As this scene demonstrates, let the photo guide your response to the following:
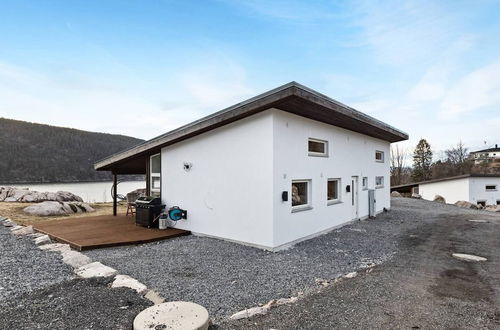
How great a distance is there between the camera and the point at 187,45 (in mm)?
10445

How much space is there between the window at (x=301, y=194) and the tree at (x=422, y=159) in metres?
39.4

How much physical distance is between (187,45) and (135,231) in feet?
23.2

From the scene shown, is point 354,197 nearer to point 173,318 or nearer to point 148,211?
point 148,211

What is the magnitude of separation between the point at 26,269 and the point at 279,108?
554 cm

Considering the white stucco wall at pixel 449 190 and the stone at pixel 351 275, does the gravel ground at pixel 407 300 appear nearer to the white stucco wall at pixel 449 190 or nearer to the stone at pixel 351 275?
the stone at pixel 351 275

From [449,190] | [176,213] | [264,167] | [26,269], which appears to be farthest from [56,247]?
[449,190]

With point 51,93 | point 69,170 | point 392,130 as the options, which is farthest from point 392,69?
point 69,170

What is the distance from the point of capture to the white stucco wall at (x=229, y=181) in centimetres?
604

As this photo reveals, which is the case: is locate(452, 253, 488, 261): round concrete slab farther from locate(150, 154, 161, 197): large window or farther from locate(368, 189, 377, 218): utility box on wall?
locate(150, 154, 161, 197): large window

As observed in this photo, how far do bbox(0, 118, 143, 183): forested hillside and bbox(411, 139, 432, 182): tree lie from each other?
3965 centimetres

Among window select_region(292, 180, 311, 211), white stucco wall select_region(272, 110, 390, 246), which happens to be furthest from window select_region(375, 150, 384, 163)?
window select_region(292, 180, 311, 211)

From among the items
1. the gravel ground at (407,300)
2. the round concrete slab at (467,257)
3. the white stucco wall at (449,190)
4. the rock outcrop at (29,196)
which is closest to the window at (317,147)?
the gravel ground at (407,300)

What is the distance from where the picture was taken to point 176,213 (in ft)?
25.3

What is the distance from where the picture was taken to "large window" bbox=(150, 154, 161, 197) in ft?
29.6
